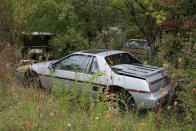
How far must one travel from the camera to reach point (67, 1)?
9195 millimetres

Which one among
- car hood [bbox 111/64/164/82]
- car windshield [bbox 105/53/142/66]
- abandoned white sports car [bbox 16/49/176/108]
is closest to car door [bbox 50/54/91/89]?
abandoned white sports car [bbox 16/49/176/108]

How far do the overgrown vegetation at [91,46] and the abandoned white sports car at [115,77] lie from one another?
327 millimetres

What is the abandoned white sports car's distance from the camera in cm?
435

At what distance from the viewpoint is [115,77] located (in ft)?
15.4

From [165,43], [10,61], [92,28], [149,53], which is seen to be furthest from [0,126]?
[92,28]

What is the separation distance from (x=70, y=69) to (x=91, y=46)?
4.37 metres

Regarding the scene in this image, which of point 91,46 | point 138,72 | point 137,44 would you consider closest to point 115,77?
point 138,72

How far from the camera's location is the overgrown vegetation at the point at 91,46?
327 centimetres

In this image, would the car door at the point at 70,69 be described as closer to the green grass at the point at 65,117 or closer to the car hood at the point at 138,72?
the car hood at the point at 138,72

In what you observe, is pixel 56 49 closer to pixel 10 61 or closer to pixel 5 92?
pixel 10 61

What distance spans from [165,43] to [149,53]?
2415 mm

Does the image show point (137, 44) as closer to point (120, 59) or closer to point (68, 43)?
A: point (68, 43)

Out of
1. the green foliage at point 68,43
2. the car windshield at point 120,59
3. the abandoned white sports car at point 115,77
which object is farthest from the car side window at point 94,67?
the green foliage at point 68,43

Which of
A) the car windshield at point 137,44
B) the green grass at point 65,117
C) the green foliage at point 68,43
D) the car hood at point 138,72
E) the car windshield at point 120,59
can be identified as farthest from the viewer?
the car windshield at point 137,44
